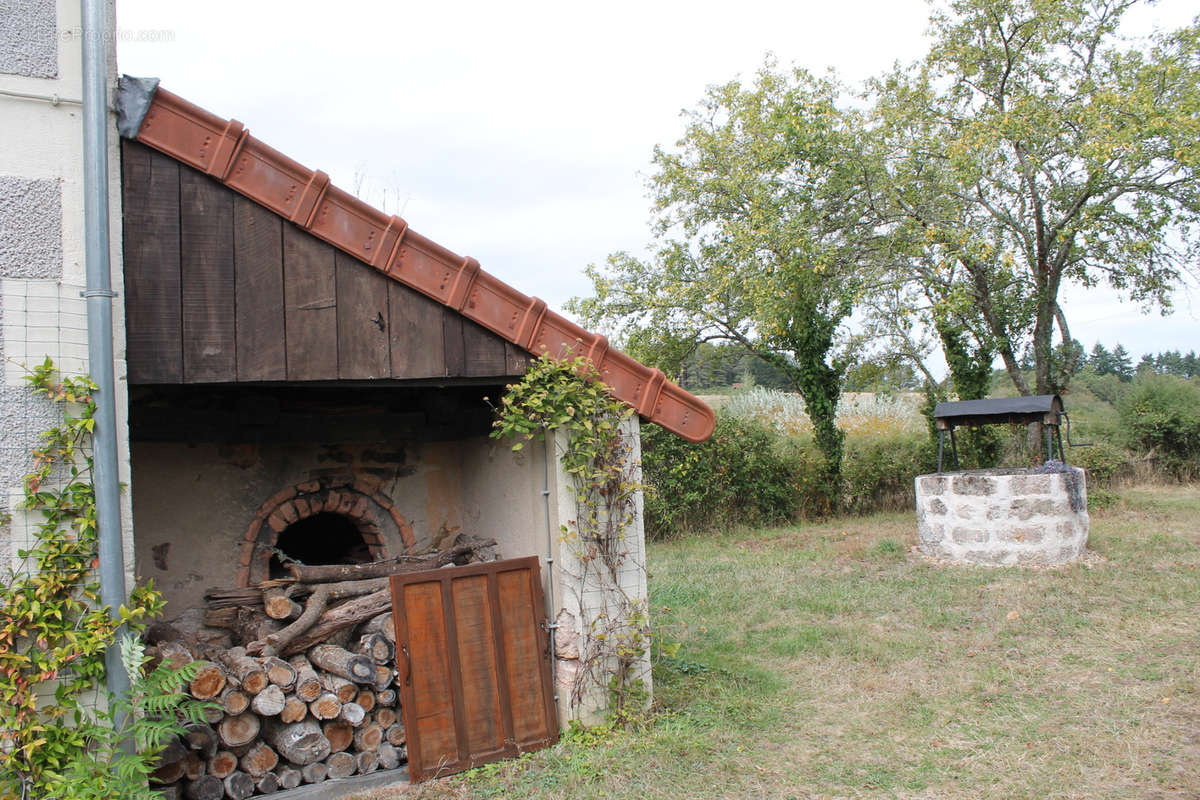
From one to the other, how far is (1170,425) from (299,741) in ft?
63.4

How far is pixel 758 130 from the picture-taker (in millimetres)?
14641

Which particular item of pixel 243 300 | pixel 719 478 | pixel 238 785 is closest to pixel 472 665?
pixel 238 785

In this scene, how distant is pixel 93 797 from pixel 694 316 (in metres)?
13.8

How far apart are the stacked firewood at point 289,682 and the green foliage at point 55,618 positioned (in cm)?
41

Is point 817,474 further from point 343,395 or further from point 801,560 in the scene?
point 343,395

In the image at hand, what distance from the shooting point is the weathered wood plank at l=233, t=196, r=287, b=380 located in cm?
407

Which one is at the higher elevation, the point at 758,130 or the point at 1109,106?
the point at 758,130

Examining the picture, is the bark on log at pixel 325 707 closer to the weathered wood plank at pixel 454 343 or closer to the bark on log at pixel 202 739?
the bark on log at pixel 202 739

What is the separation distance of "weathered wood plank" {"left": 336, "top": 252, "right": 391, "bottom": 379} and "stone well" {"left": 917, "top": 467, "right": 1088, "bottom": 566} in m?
8.40

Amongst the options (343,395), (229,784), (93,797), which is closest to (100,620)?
(93,797)

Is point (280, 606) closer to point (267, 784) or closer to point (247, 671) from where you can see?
point (247, 671)

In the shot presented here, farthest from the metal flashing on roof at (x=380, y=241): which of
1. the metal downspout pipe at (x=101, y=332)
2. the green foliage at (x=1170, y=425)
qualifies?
the green foliage at (x=1170, y=425)

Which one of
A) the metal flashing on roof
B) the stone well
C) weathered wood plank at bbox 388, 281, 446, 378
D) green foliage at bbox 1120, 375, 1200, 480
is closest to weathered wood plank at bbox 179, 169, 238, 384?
the metal flashing on roof

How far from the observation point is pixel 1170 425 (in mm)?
17469
